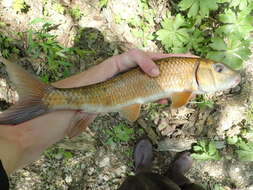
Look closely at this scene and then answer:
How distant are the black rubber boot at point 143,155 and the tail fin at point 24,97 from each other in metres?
1.78

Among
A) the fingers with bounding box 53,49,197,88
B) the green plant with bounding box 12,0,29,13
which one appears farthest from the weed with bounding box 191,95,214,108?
the green plant with bounding box 12,0,29,13

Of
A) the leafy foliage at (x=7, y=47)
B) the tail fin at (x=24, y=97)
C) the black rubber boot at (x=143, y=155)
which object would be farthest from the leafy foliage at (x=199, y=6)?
the tail fin at (x=24, y=97)

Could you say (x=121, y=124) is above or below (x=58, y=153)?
Answer: above

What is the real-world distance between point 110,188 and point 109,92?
1.74 meters

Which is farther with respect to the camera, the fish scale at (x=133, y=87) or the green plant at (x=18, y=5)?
the green plant at (x=18, y=5)

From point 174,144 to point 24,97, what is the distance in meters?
2.36

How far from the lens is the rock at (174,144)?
13.9 feet

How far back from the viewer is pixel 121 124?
163 inches

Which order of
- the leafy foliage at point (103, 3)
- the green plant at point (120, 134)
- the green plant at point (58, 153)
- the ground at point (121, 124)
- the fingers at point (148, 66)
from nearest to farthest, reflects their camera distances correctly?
the fingers at point (148, 66)
the green plant at point (58, 153)
the ground at point (121, 124)
the green plant at point (120, 134)
the leafy foliage at point (103, 3)

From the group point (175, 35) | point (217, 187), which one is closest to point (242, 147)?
point (217, 187)

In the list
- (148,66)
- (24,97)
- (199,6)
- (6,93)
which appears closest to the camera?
(24,97)

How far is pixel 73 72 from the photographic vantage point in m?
4.10

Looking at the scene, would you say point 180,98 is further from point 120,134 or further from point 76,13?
point 76,13

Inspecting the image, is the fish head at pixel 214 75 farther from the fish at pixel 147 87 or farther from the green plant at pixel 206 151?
the green plant at pixel 206 151
